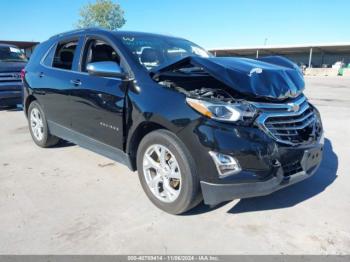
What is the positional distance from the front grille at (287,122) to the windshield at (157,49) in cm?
114

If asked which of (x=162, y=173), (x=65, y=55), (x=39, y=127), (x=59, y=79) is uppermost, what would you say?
(x=65, y=55)

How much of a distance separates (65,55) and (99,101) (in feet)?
4.50

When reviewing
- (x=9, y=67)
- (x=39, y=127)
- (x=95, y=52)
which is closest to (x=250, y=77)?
(x=95, y=52)

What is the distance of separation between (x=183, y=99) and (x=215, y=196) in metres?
0.90

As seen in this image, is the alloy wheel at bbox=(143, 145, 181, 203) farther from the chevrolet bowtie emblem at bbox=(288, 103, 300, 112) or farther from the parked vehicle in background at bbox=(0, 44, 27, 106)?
the parked vehicle in background at bbox=(0, 44, 27, 106)

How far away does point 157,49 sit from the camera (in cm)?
417

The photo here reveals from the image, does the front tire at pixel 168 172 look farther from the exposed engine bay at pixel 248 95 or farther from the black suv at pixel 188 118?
the exposed engine bay at pixel 248 95

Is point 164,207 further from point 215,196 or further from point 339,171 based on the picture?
point 339,171

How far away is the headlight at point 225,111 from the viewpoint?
2871 mm

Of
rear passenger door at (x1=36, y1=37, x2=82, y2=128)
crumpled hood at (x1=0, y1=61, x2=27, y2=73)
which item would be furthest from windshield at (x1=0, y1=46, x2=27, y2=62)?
rear passenger door at (x1=36, y1=37, x2=82, y2=128)

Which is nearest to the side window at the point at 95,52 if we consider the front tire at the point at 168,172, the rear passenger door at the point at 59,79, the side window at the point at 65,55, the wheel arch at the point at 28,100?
the rear passenger door at the point at 59,79

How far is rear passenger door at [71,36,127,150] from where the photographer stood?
368 cm

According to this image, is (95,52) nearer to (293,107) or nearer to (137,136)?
(137,136)

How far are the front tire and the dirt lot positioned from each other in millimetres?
159
